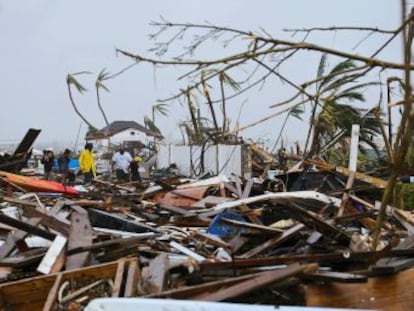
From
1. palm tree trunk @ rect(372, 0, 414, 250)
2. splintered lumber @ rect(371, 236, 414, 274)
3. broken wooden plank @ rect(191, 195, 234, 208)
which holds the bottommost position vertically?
broken wooden plank @ rect(191, 195, 234, 208)

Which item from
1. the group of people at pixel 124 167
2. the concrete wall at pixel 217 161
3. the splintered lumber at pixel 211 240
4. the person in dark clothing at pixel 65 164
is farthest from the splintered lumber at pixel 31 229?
the person in dark clothing at pixel 65 164

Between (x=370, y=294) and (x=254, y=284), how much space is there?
78cm

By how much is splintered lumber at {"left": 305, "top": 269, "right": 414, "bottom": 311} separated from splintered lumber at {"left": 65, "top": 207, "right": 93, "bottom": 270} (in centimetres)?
139

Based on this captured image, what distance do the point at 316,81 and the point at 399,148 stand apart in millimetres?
519

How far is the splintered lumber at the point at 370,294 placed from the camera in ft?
10.5

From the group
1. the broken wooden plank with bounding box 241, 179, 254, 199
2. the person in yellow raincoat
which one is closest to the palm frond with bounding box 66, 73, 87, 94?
the person in yellow raincoat

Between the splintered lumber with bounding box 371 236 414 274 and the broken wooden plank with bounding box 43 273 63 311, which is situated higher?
the splintered lumber with bounding box 371 236 414 274

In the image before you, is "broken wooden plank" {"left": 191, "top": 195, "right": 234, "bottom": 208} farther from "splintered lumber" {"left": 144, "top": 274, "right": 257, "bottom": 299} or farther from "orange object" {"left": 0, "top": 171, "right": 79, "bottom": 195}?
"splintered lumber" {"left": 144, "top": 274, "right": 257, "bottom": 299}

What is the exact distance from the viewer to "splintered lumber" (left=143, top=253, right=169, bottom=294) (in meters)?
3.12

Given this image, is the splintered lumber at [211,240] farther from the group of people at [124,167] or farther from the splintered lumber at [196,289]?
the group of people at [124,167]

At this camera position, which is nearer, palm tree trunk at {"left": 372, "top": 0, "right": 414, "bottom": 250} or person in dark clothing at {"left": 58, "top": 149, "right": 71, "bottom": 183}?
palm tree trunk at {"left": 372, "top": 0, "right": 414, "bottom": 250}

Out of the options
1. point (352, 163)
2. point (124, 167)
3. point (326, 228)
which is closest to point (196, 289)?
point (326, 228)

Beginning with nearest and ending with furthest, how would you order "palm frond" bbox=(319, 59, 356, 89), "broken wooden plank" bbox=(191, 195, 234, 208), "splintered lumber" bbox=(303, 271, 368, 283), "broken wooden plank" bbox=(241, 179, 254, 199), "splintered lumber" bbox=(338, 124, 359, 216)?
"palm frond" bbox=(319, 59, 356, 89), "splintered lumber" bbox=(303, 271, 368, 283), "splintered lumber" bbox=(338, 124, 359, 216), "broken wooden plank" bbox=(191, 195, 234, 208), "broken wooden plank" bbox=(241, 179, 254, 199)

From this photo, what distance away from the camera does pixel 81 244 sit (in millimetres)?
3816
